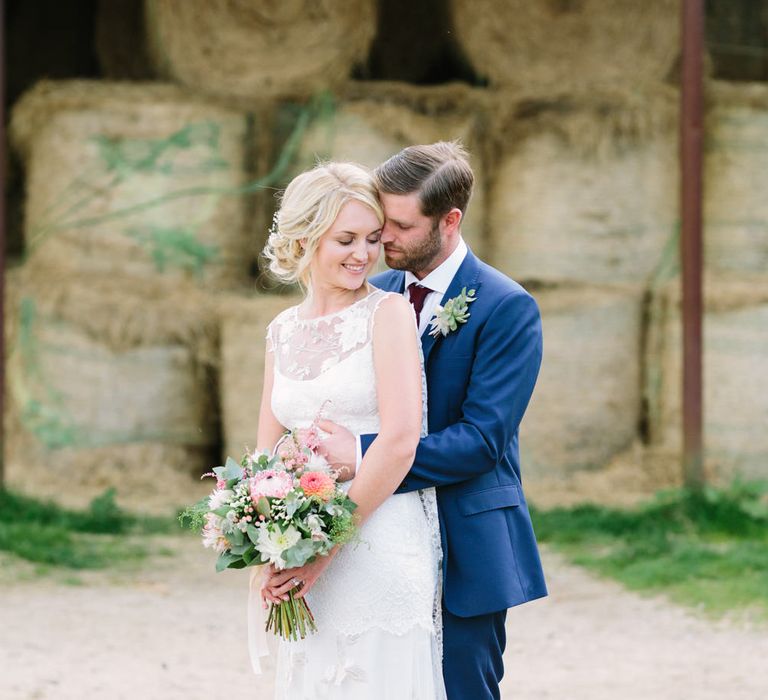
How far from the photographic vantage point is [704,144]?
6.77 m

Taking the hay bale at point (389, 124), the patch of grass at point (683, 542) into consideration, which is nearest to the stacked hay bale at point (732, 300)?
the patch of grass at point (683, 542)

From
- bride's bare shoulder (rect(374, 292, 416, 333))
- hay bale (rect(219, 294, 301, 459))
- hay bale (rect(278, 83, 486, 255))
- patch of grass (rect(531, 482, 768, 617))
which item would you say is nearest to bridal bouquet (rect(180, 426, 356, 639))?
bride's bare shoulder (rect(374, 292, 416, 333))

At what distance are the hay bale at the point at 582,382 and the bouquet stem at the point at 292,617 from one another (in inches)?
162

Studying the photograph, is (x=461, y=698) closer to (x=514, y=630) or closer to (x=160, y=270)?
(x=514, y=630)

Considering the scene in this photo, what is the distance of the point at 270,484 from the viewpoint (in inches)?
99.3

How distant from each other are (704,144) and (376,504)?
183 inches

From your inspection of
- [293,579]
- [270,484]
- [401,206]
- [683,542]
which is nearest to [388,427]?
[270,484]

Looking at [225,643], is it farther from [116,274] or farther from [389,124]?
[389,124]

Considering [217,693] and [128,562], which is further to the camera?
[128,562]

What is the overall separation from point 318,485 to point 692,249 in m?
3.93

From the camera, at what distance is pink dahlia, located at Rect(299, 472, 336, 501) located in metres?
2.52

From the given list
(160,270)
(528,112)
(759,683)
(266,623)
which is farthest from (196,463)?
(266,623)

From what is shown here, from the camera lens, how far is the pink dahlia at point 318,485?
2.52 meters

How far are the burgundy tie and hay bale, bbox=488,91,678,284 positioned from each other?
3.96 meters
